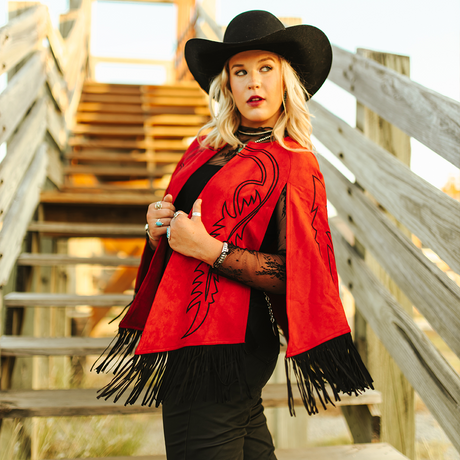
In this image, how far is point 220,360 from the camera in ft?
3.45

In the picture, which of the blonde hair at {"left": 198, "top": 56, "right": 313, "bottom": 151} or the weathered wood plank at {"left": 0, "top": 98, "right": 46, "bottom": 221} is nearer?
the blonde hair at {"left": 198, "top": 56, "right": 313, "bottom": 151}

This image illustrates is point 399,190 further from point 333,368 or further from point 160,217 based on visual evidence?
point 160,217

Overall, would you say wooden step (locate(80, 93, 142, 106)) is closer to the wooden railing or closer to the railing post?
the wooden railing

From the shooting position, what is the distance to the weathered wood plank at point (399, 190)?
1.38m

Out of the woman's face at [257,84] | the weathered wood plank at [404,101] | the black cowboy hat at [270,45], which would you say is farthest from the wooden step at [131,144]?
the woman's face at [257,84]

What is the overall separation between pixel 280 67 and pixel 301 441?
3065mm

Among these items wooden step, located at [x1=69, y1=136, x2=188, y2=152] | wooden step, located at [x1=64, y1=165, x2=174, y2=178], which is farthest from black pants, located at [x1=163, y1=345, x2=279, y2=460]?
wooden step, located at [x1=69, y1=136, x2=188, y2=152]

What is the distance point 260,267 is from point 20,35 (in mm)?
2081

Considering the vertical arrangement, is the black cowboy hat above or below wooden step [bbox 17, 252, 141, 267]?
above

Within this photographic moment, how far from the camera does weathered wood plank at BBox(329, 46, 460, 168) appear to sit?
1.38 meters

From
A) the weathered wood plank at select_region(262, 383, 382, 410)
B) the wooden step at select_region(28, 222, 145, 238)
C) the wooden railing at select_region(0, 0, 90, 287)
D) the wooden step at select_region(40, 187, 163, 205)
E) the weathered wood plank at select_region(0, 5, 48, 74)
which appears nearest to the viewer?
the weathered wood plank at select_region(262, 383, 382, 410)

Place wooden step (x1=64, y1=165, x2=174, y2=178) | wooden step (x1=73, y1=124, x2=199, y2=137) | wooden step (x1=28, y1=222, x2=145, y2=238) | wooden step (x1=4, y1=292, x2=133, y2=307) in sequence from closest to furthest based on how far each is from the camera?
wooden step (x1=4, y1=292, x2=133, y2=307)
wooden step (x1=28, y1=222, x2=145, y2=238)
wooden step (x1=64, y1=165, x2=174, y2=178)
wooden step (x1=73, y1=124, x2=199, y2=137)

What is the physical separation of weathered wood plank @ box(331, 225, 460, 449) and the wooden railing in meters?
1.75

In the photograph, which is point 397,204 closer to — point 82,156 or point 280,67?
point 280,67
